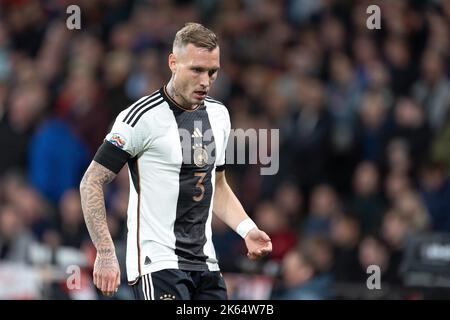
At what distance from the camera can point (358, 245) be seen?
1124cm

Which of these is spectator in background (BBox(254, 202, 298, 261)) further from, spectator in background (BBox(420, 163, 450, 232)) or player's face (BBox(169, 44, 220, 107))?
player's face (BBox(169, 44, 220, 107))

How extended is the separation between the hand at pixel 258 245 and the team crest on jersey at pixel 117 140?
888 mm

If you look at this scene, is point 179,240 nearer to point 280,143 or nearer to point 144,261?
point 144,261

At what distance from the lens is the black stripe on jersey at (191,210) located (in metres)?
6.76

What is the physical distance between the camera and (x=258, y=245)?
22.6 feet

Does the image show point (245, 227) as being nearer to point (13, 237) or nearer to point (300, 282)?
point (300, 282)

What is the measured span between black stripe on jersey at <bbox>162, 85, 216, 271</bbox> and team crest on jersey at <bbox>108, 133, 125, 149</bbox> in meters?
0.35

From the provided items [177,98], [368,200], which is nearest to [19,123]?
[368,200]

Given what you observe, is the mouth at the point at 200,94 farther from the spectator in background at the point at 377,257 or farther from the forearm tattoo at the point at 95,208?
the spectator in background at the point at 377,257

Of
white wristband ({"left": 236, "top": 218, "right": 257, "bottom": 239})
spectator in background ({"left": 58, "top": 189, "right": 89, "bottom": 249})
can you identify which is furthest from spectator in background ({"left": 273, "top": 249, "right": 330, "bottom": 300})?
white wristband ({"left": 236, "top": 218, "right": 257, "bottom": 239})

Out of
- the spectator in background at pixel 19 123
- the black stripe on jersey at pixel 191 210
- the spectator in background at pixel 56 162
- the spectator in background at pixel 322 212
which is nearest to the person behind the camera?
the black stripe on jersey at pixel 191 210

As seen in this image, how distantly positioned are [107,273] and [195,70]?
1.19 m

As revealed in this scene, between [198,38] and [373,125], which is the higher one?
[198,38]

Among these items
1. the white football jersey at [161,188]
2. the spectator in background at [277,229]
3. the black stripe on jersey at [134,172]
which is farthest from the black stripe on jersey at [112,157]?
the spectator in background at [277,229]
